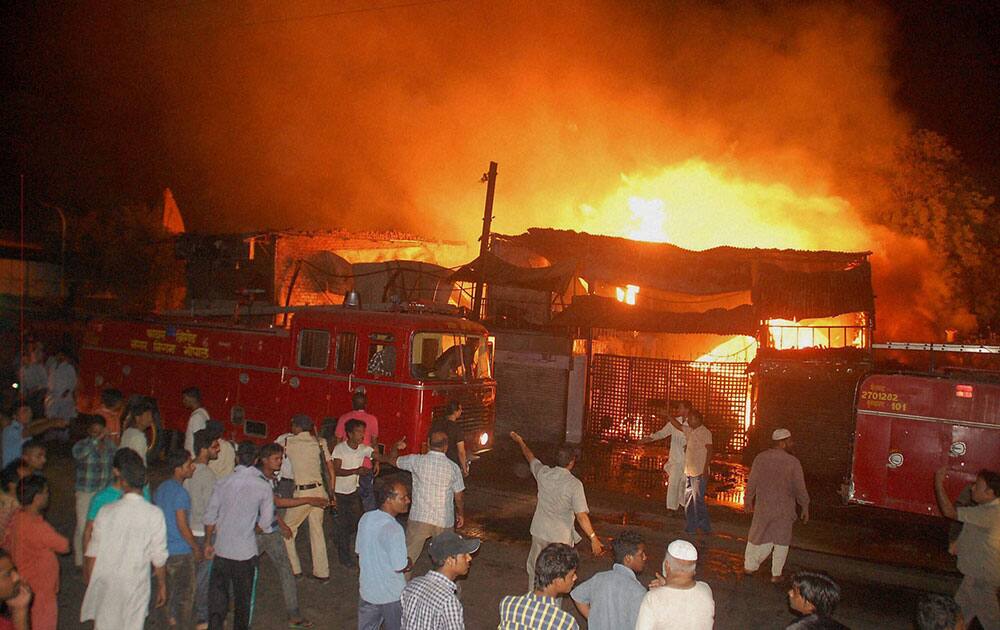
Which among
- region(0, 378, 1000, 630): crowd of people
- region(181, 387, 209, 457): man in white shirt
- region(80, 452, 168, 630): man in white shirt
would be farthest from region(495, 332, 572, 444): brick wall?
region(80, 452, 168, 630): man in white shirt

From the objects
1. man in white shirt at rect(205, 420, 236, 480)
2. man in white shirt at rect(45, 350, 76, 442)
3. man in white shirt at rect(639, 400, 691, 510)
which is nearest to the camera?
man in white shirt at rect(205, 420, 236, 480)

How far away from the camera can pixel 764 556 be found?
812cm

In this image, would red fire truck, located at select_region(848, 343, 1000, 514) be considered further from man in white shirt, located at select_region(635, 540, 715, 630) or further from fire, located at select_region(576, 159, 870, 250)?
fire, located at select_region(576, 159, 870, 250)

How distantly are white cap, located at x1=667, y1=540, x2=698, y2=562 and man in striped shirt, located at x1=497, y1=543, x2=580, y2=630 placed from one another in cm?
52

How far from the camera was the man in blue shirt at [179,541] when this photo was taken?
5.30 m

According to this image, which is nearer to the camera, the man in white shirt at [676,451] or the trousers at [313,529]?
the trousers at [313,529]

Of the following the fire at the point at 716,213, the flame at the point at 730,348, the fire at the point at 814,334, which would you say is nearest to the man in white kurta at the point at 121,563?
the fire at the point at 814,334

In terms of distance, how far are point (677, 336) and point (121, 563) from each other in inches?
695

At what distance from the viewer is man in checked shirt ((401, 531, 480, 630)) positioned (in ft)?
11.6

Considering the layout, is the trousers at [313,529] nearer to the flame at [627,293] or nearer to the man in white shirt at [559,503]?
the man in white shirt at [559,503]

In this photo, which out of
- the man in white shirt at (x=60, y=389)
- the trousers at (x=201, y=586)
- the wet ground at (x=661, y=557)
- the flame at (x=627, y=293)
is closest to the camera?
the trousers at (x=201, y=586)

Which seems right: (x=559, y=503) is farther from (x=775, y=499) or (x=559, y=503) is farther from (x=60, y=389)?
(x=60, y=389)

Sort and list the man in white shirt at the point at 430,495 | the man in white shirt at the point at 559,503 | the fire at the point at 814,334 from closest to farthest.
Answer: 1. the man in white shirt at the point at 559,503
2. the man in white shirt at the point at 430,495
3. the fire at the point at 814,334

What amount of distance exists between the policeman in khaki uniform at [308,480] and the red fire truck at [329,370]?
114 inches
